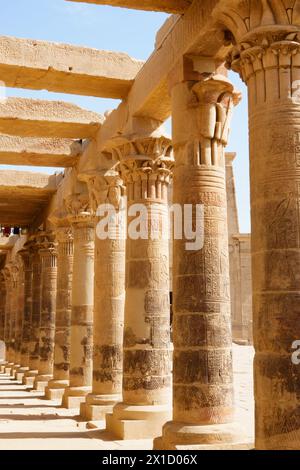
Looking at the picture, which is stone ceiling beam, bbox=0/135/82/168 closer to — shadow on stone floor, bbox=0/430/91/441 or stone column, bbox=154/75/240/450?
shadow on stone floor, bbox=0/430/91/441

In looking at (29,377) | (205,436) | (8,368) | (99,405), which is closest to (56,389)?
(99,405)

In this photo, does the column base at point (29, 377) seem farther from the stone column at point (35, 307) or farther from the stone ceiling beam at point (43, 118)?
the stone ceiling beam at point (43, 118)

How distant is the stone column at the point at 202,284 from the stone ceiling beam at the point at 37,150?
6.50m

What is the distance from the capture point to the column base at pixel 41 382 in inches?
711

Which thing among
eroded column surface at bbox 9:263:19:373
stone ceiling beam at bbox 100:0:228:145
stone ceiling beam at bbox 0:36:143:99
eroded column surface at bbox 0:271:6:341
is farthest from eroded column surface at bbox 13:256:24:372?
stone ceiling beam at bbox 100:0:228:145

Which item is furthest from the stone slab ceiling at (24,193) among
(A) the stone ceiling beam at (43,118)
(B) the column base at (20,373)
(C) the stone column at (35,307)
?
(B) the column base at (20,373)

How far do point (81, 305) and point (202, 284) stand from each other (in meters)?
7.11

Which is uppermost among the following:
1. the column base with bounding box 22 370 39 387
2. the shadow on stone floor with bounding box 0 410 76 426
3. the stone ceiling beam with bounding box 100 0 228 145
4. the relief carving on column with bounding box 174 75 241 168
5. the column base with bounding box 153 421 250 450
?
the stone ceiling beam with bounding box 100 0 228 145

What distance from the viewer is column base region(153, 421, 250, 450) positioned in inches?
274

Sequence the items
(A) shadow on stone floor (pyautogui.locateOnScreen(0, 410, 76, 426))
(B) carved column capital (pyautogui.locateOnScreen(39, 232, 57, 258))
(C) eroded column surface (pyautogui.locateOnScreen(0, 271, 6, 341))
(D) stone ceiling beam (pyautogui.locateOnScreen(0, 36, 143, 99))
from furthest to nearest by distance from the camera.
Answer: (C) eroded column surface (pyautogui.locateOnScreen(0, 271, 6, 341)), (B) carved column capital (pyautogui.locateOnScreen(39, 232, 57, 258)), (A) shadow on stone floor (pyautogui.locateOnScreen(0, 410, 76, 426)), (D) stone ceiling beam (pyautogui.locateOnScreen(0, 36, 143, 99))

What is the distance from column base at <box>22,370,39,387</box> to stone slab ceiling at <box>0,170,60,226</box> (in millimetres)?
5418
